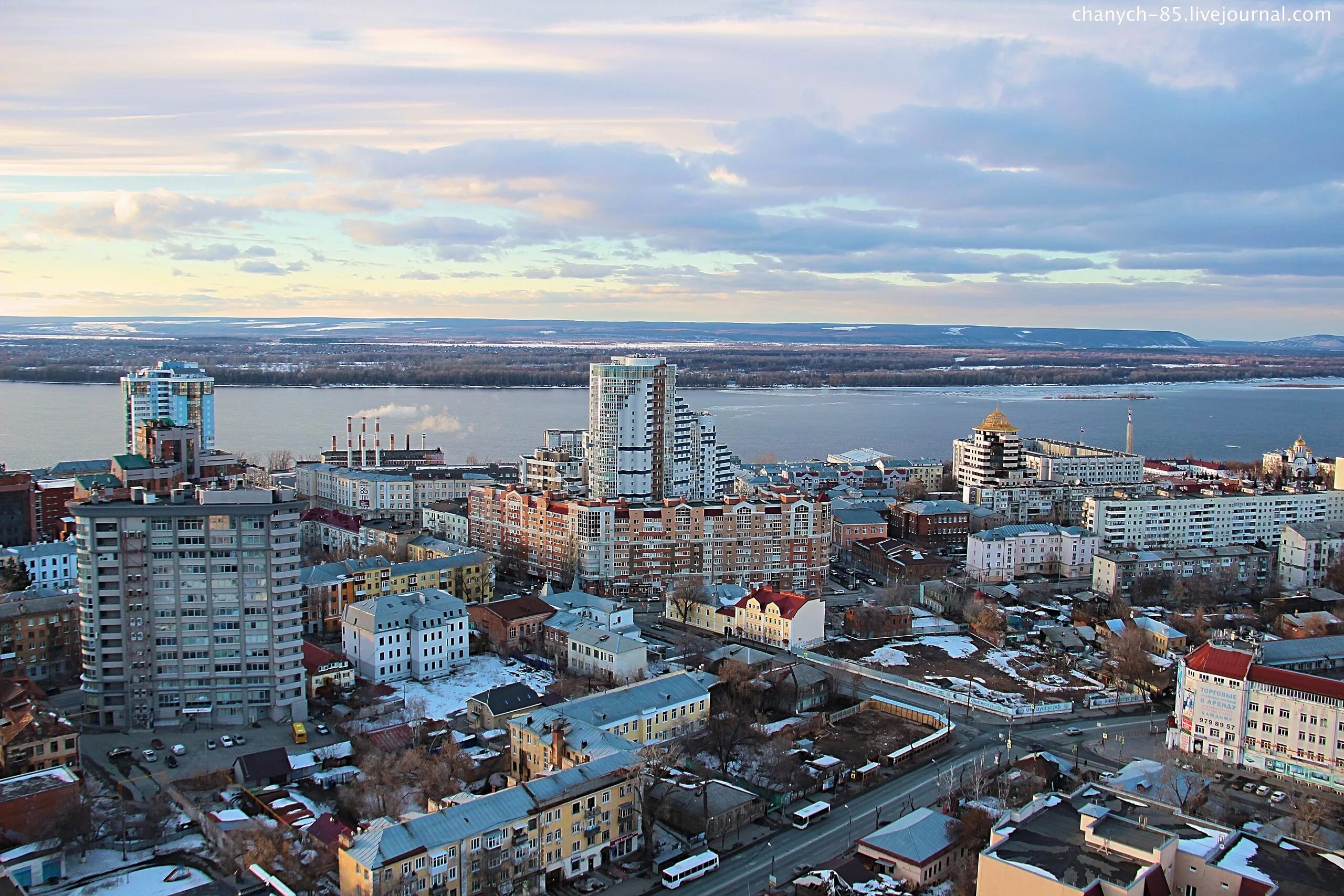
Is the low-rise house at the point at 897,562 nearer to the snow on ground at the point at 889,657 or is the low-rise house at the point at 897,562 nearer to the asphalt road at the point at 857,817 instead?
the snow on ground at the point at 889,657

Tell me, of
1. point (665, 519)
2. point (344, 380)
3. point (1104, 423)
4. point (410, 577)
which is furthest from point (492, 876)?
point (344, 380)

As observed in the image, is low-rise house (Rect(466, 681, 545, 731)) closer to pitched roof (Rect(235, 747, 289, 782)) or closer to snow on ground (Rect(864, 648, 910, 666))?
pitched roof (Rect(235, 747, 289, 782))

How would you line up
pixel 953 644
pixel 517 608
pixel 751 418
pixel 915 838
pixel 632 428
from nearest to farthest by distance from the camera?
pixel 915 838 → pixel 517 608 → pixel 953 644 → pixel 632 428 → pixel 751 418

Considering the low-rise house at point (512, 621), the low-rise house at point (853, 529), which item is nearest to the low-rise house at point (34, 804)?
the low-rise house at point (512, 621)

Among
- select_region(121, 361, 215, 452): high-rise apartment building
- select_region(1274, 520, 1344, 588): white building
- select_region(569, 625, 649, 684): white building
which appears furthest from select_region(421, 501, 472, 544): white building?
select_region(1274, 520, 1344, 588): white building

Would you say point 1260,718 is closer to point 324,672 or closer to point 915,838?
point 915,838

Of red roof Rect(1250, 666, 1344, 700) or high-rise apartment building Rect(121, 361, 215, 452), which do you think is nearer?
red roof Rect(1250, 666, 1344, 700)

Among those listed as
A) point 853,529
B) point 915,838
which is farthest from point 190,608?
point 853,529
